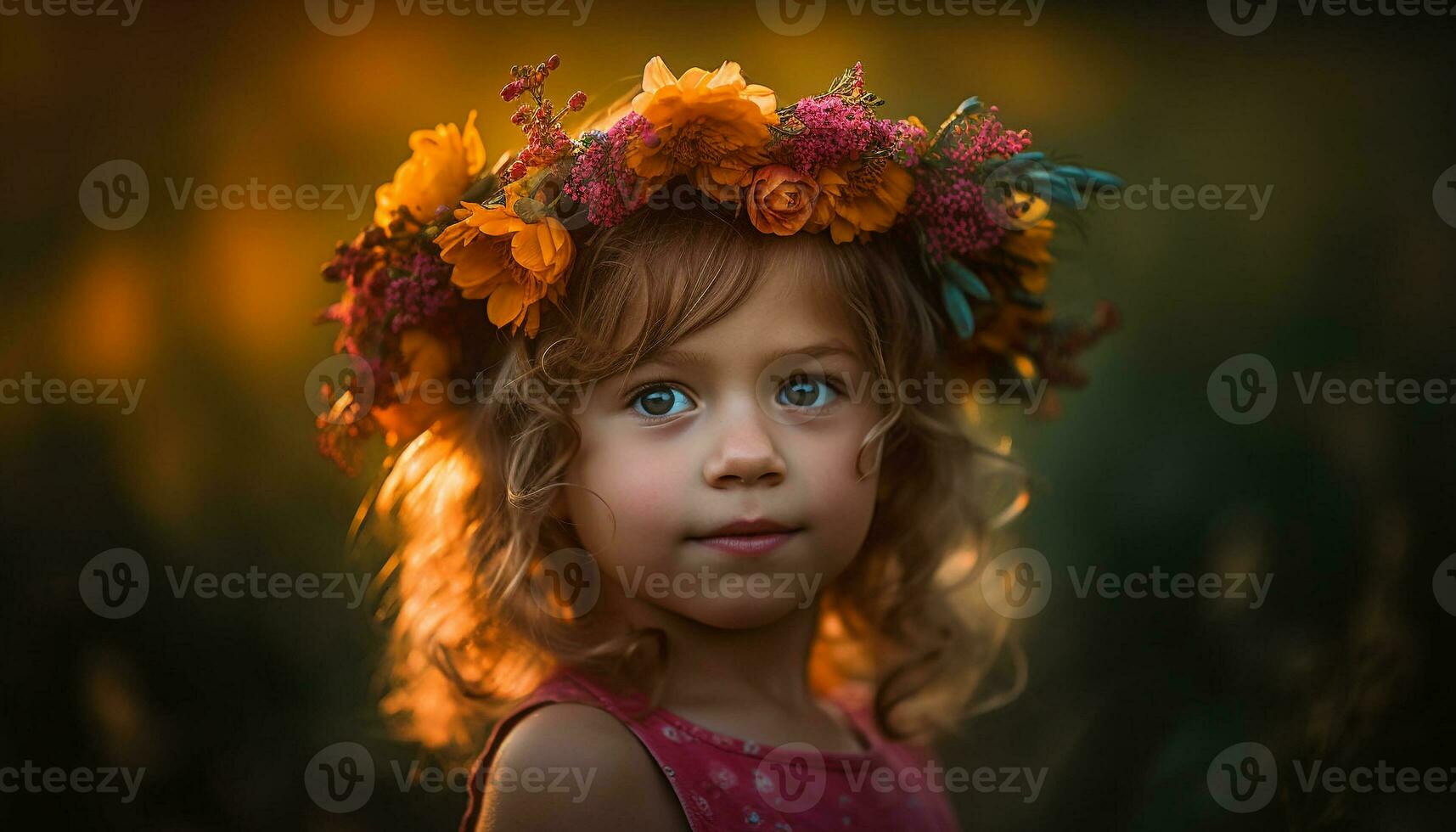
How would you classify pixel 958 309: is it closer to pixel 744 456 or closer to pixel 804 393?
pixel 804 393

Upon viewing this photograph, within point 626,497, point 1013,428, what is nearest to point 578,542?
point 626,497

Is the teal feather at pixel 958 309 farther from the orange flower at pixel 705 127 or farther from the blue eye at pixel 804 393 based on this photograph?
the orange flower at pixel 705 127

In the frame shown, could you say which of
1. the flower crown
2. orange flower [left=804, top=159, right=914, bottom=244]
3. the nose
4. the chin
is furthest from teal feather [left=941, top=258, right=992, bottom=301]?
the chin

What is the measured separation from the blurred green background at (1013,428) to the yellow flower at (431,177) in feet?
1.62

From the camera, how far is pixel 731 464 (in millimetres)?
1374

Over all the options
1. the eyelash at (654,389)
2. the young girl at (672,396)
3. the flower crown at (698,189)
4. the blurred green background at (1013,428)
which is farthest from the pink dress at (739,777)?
the blurred green background at (1013,428)

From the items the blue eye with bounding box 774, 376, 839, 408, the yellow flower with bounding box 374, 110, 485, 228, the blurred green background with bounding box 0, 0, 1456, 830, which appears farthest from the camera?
the blurred green background with bounding box 0, 0, 1456, 830

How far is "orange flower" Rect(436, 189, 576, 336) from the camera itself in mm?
1417

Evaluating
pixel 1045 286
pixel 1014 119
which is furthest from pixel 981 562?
pixel 1014 119

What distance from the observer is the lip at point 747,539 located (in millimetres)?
1415

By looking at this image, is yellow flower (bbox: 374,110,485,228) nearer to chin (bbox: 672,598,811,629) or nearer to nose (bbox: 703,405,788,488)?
nose (bbox: 703,405,788,488)

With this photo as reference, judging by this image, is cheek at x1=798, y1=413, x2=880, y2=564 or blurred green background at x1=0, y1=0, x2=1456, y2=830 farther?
blurred green background at x1=0, y1=0, x2=1456, y2=830

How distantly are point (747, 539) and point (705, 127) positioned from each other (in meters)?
0.51

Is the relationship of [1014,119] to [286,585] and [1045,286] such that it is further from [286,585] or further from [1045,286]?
[286,585]
